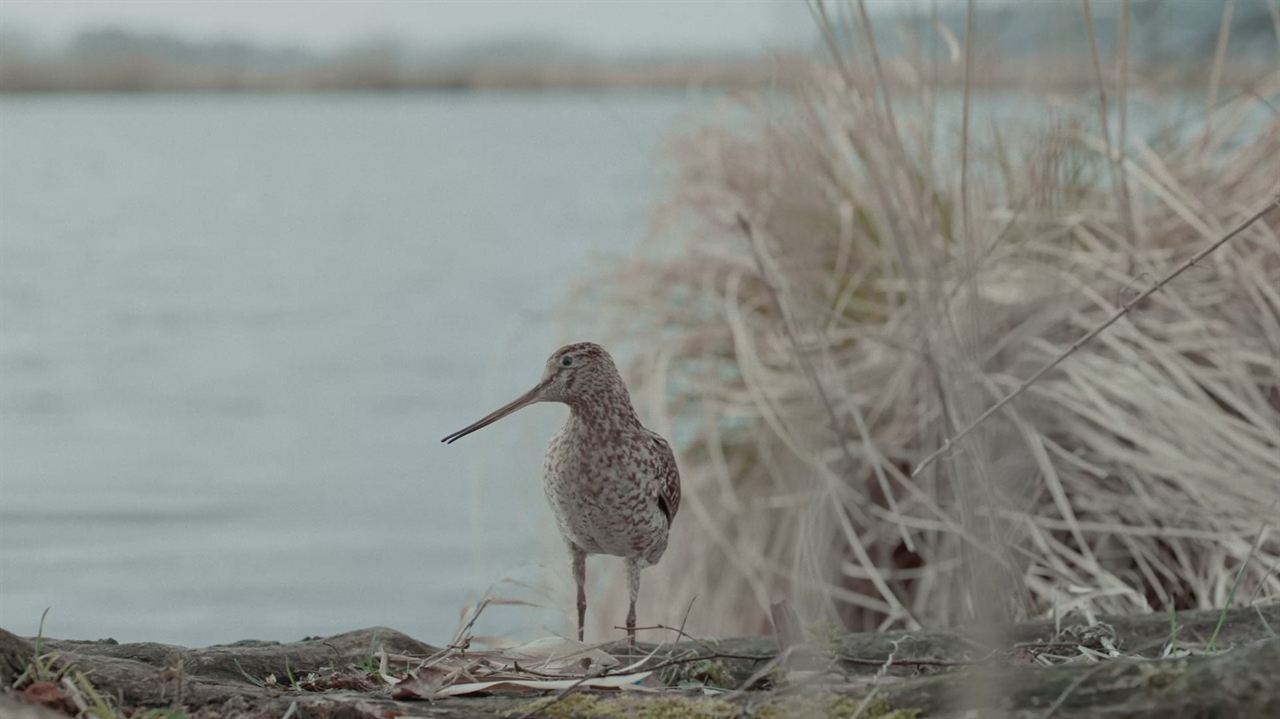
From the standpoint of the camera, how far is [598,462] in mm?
1847

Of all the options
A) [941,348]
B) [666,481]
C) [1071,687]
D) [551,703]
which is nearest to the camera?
[1071,687]

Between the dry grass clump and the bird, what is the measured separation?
97 cm

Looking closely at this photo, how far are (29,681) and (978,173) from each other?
263 cm

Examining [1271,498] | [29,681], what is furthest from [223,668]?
[1271,498]

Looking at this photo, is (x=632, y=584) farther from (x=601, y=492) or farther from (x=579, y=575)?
(x=601, y=492)

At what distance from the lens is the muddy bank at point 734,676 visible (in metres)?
1.29

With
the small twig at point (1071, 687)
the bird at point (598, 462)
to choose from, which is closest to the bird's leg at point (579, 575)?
the bird at point (598, 462)

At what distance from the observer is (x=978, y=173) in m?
3.57

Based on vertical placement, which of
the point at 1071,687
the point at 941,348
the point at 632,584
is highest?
the point at 941,348

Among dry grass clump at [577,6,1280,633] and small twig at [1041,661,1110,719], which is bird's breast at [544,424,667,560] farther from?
dry grass clump at [577,6,1280,633]

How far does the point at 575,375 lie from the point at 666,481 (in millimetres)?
260

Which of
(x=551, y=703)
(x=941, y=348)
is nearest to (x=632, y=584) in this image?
(x=551, y=703)

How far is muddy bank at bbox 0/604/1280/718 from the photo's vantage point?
1.29 m

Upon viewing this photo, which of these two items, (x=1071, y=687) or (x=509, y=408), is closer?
(x=1071, y=687)
